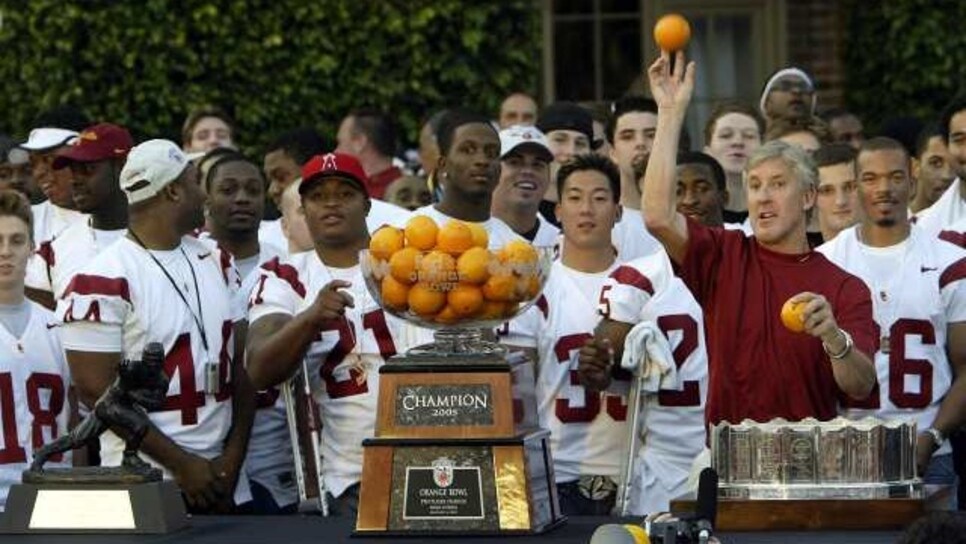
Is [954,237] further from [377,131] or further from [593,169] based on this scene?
[377,131]

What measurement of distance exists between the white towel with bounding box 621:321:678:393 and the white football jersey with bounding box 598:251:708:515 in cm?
10

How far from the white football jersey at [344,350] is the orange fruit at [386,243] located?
1530 mm

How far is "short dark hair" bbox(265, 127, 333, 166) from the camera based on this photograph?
1059cm

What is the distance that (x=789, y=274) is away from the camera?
6.73 meters

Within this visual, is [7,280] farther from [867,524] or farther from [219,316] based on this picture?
[867,524]

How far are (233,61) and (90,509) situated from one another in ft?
26.8

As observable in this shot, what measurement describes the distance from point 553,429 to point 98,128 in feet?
6.28

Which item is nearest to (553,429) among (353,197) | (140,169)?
(353,197)

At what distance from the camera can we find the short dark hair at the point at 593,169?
28.0 feet

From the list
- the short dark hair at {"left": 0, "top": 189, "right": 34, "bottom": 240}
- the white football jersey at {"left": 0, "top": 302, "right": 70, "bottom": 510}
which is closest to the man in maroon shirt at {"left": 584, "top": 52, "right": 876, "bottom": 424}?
the white football jersey at {"left": 0, "top": 302, "right": 70, "bottom": 510}

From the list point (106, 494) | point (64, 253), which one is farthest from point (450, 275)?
point (64, 253)

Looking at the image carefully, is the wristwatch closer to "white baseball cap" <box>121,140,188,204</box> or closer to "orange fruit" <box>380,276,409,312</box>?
"orange fruit" <box>380,276,409,312</box>

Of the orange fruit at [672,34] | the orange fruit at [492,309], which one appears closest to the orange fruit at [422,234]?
the orange fruit at [492,309]

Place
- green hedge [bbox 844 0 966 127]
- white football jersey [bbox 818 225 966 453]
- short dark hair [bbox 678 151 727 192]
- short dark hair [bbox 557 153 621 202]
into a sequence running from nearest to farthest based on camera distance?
white football jersey [bbox 818 225 966 453] < short dark hair [bbox 557 153 621 202] < short dark hair [bbox 678 151 727 192] < green hedge [bbox 844 0 966 127]
